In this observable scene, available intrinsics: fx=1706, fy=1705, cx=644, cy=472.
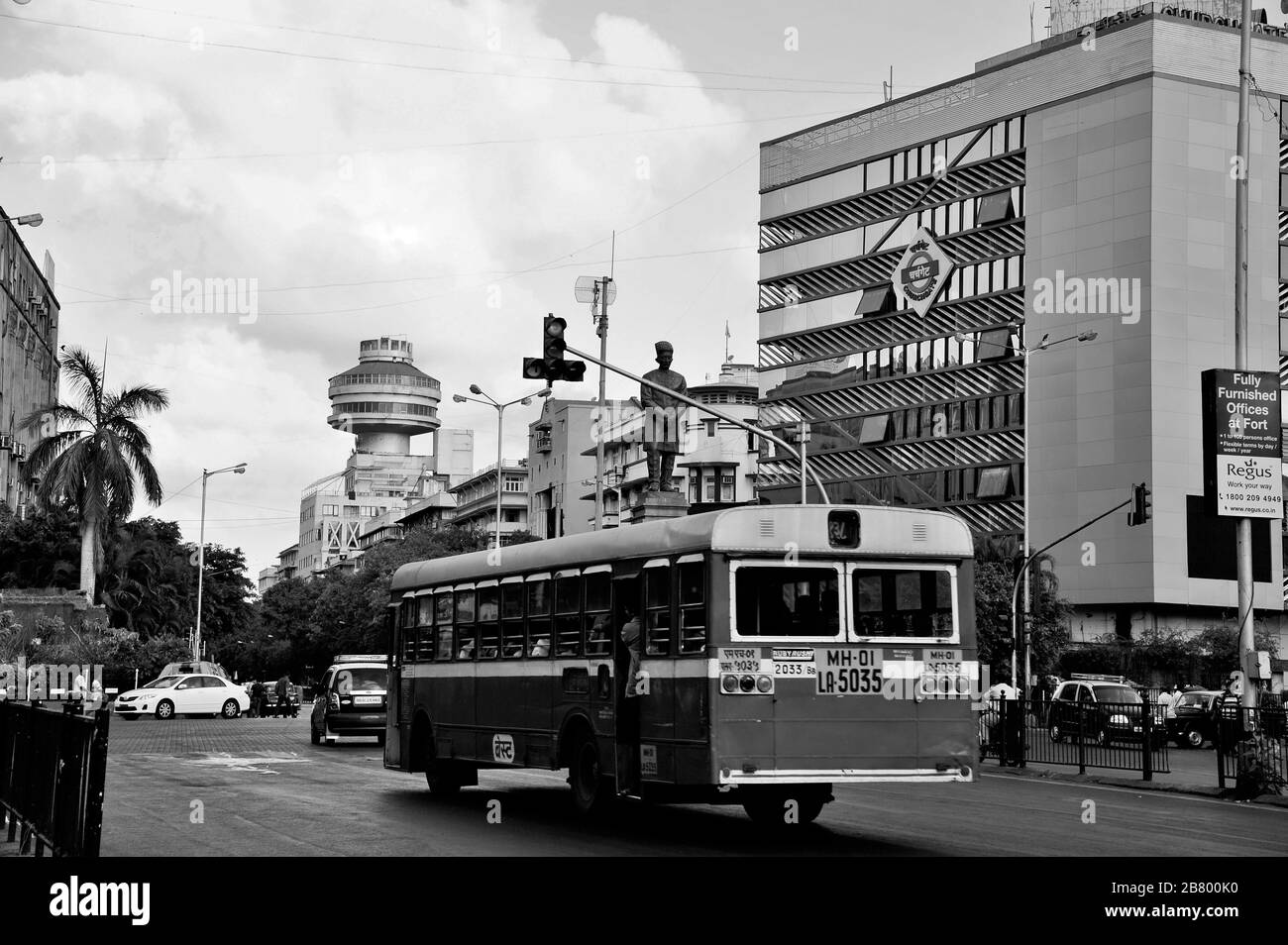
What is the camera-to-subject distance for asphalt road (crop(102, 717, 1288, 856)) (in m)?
14.8

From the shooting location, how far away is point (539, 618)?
18109mm

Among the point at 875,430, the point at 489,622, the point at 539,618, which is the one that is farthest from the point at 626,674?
the point at 875,430

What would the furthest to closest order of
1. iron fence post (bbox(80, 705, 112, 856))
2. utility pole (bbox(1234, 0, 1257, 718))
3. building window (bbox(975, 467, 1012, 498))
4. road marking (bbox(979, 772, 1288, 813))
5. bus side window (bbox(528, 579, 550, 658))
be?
building window (bbox(975, 467, 1012, 498)), utility pole (bbox(1234, 0, 1257, 718)), road marking (bbox(979, 772, 1288, 813)), bus side window (bbox(528, 579, 550, 658)), iron fence post (bbox(80, 705, 112, 856))

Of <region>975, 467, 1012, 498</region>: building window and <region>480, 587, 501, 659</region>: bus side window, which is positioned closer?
<region>480, 587, 501, 659</region>: bus side window

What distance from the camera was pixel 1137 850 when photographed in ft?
49.3

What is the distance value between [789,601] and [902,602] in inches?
41.2

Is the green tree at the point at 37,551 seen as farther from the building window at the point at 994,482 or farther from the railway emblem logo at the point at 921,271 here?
the railway emblem logo at the point at 921,271

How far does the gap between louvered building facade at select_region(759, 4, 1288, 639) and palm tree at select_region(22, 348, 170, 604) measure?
139 feet

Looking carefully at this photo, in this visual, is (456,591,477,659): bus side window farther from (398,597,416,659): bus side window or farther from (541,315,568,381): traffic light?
(541,315,568,381): traffic light

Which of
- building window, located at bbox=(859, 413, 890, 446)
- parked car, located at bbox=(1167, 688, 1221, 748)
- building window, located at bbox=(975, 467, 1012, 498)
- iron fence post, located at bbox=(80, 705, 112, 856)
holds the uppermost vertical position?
building window, located at bbox=(859, 413, 890, 446)

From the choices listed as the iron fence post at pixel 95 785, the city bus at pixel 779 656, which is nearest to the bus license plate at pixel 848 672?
the city bus at pixel 779 656

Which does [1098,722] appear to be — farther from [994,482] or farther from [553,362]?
[994,482]

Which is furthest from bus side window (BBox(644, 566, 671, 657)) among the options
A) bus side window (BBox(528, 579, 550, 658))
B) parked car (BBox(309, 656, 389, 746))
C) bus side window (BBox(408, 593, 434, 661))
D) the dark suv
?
parked car (BBox(309, 656, 389, 746))

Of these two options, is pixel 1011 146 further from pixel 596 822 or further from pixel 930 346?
pixel 596 822
